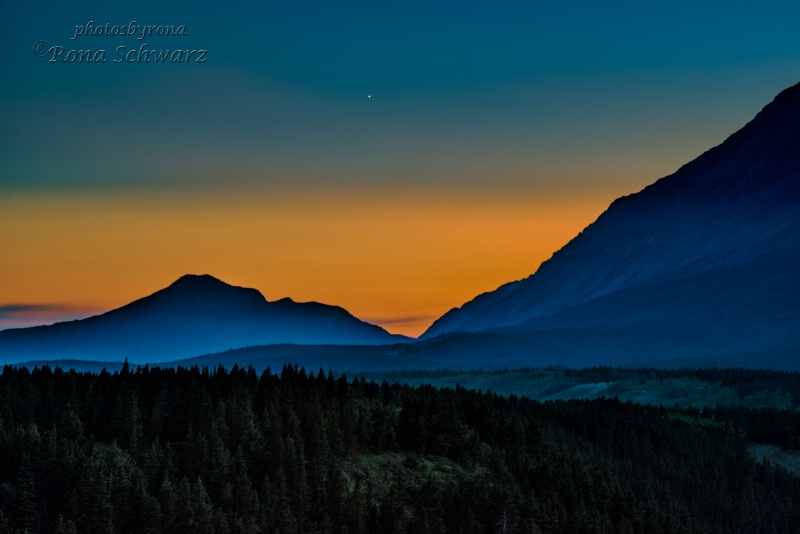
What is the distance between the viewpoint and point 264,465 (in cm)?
14900

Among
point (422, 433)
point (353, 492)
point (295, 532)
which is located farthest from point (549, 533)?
point (295, 532)

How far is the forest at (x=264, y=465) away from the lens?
5020 inches

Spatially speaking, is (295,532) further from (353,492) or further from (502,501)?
(502,501)

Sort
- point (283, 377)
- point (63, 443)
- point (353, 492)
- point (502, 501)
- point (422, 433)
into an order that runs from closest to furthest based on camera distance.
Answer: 1. point (63, 443)
2. point (353, 492)
3. point (502, 501)
4. point (422, 433)
5. point (283, 377)

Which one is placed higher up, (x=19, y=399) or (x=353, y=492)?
(x=19, y=399)

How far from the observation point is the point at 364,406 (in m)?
172

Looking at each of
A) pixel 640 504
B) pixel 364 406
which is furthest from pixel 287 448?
pixel 640 504

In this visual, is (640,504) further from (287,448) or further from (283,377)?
(287,448)

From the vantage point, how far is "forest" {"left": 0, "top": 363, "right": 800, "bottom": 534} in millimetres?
127500

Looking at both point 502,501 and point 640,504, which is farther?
point 640,504

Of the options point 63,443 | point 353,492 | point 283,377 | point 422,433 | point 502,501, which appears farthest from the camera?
point 283,377

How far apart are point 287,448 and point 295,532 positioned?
14.4 metres

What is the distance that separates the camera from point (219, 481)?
461 feet

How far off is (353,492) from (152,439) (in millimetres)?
22265
